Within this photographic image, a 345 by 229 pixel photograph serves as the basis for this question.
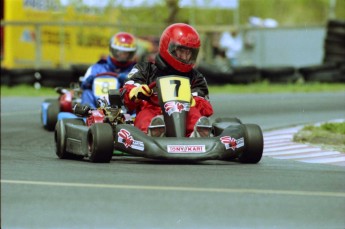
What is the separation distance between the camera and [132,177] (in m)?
6.55

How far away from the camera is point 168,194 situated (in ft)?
19.2

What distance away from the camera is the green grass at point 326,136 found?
9.27 m

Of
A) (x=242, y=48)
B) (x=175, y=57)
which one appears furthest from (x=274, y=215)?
(x=242, y=48)

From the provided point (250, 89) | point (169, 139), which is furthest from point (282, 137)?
point (250, 89)

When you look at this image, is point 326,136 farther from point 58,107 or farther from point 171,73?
point 58,107

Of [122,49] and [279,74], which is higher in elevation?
[122,49]

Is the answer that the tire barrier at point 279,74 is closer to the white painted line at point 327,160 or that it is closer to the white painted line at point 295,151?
the white painted line at point 295,151

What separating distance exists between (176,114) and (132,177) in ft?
4.47

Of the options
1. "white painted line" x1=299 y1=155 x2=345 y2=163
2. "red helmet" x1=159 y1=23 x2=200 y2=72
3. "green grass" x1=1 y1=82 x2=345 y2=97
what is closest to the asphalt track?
"white painted line" x1=299 y1=155 x2=345 y2=163

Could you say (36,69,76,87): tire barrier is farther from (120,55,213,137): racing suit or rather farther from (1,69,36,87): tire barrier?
(120,55,213,137): racing suit

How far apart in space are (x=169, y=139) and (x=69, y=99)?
17.1 ft

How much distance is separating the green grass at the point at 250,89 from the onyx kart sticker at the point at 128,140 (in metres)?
11.6

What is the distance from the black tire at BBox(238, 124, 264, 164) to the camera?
7.62m

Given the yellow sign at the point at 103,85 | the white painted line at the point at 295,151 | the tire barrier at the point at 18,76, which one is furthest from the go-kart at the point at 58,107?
the tire barrier at the point at 18,76
